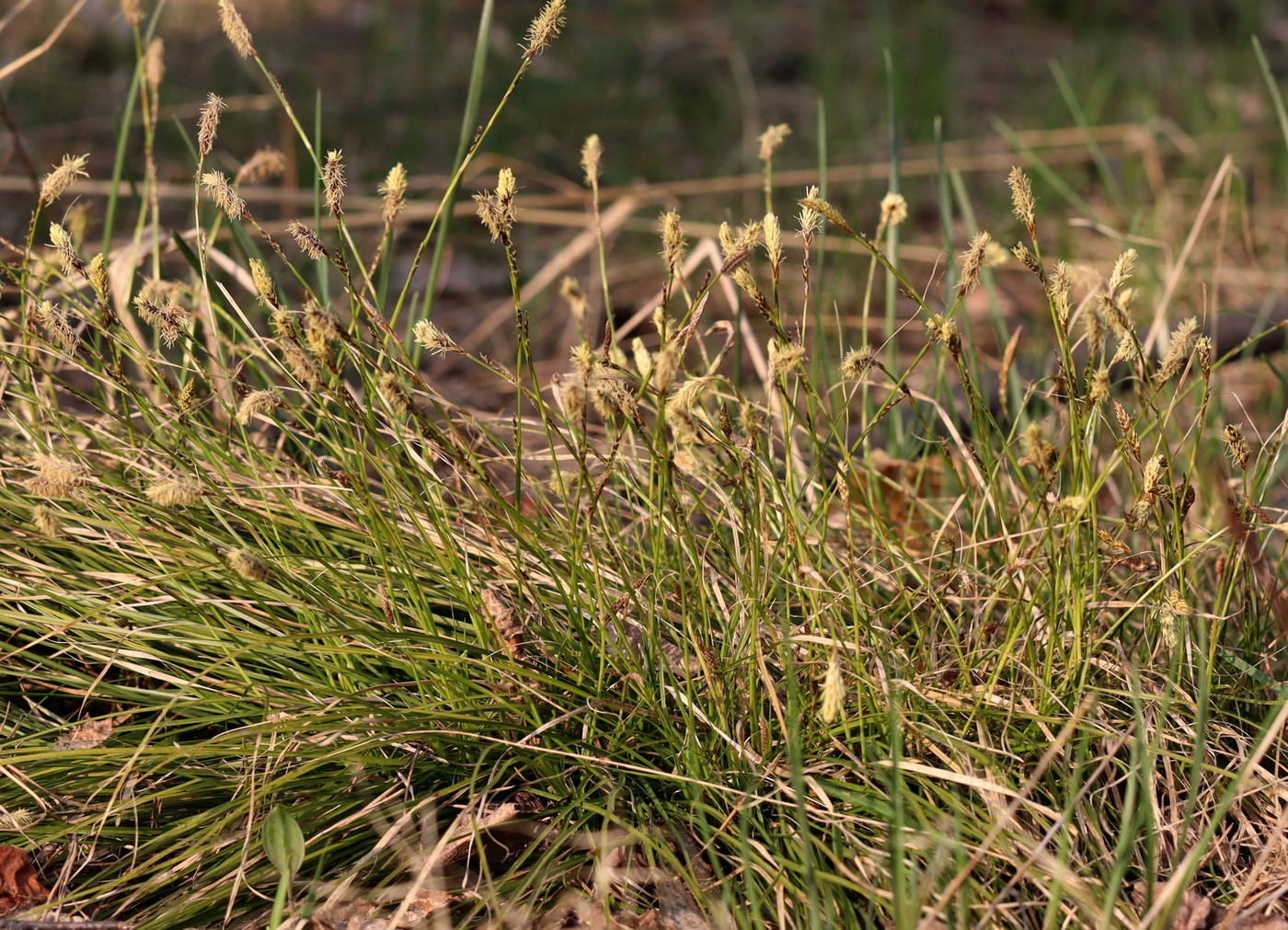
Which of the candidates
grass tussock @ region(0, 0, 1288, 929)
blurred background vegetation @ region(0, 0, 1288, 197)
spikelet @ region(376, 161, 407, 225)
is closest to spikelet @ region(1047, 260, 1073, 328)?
grass tussock @ region(0, 0, 1288, 929)

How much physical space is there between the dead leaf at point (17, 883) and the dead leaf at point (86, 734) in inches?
4.4

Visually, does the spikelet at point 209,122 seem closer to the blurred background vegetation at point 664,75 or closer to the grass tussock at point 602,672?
the grass tussock at point 602,672

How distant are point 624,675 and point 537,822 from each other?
0.59 ft

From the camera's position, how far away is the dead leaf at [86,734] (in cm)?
126

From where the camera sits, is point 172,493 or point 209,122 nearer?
point 172,493

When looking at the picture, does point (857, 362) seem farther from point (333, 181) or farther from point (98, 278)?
point (98, 278)

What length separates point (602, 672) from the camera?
1.23 metres

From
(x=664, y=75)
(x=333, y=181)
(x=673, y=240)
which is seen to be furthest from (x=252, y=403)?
(x=664, y=75)

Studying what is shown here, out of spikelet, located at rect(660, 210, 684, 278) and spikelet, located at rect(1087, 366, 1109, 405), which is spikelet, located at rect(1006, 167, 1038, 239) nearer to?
spikelet, located at rect(1087, 366, 1109, 405)

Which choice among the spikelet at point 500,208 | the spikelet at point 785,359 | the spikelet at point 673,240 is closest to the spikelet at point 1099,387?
the spikelet at point 785,359

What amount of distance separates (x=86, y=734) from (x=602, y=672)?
0.58 meters

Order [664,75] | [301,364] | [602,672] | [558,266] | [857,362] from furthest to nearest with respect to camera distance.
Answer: [664,75], [558,266], [602,672], [857,362], [301,364]

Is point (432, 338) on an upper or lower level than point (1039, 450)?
upper

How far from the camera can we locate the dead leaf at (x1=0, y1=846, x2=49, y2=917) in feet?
3.86
